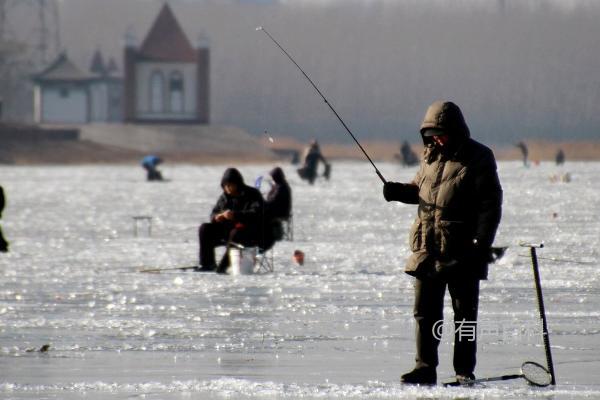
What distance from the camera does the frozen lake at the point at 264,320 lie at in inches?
322

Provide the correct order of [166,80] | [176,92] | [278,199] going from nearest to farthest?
[278,199] → [176,92] → [166,80]

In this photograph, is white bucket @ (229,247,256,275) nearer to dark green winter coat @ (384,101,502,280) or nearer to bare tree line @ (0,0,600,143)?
dark green winter coat @ (384,101,502,280)

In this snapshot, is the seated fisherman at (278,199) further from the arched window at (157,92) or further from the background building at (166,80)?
the arched window at (157,92)

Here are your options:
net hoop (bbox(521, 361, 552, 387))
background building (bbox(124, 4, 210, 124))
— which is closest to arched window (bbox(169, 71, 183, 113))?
background building (bbox(124, 4, 210, 124))

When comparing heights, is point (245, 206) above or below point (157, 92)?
below

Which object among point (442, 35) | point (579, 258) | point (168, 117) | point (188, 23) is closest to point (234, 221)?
point (579, 258)

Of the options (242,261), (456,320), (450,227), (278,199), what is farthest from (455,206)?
(278,199)

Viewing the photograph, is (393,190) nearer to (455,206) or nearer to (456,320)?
(455,206)

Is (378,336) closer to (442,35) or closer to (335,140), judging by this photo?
(335,140)

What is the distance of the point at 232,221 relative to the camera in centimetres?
1595

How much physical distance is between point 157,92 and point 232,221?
108m

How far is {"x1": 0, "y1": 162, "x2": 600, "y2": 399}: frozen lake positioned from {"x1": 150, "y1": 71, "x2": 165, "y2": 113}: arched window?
98.6 m

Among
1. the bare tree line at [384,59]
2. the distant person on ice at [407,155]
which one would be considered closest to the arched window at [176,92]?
the bare tree line at [384,59]

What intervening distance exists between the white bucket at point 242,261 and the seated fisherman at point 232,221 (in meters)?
0.12
